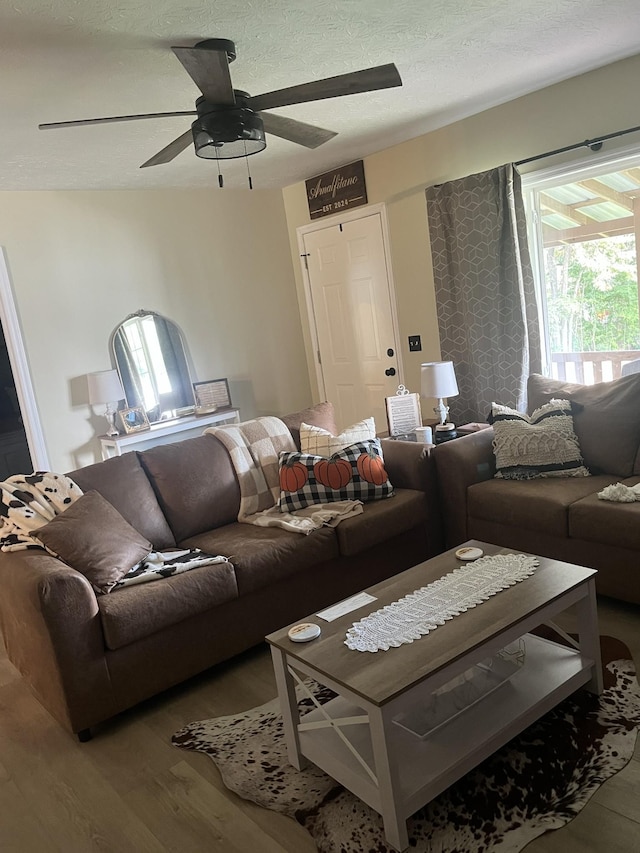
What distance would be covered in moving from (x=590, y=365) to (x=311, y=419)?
5.83 ft

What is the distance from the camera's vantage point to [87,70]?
2.78 metres

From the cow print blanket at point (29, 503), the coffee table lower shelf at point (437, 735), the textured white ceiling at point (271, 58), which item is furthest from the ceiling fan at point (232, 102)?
the coffee table lower shelf at point (437, 735)

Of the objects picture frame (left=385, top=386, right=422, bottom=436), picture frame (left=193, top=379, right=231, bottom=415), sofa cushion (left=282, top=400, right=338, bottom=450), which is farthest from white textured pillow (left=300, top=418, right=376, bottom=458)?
picture frame (left=193, top=379, right=231, bottom=415)

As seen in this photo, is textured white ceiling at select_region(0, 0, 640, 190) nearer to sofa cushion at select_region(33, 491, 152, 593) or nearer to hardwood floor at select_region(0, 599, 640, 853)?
sofa cushion at select_region(33, 491, 152, 593)

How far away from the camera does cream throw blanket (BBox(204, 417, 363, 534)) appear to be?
3182 mm

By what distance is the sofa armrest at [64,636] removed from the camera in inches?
92.4

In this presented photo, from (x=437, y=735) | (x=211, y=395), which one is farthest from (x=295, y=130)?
(x=211, y=395)

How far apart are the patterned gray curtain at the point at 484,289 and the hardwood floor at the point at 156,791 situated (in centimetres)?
190

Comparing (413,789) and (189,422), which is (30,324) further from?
(413,789)

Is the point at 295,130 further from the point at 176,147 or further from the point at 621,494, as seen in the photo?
the point at 621,494

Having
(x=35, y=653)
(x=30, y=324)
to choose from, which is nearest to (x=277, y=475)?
(x=35, y=653)

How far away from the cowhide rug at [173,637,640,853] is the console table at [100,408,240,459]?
2782 mm

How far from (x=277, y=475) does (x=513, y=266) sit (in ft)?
6.54

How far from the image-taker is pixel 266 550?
2887 millimetres
